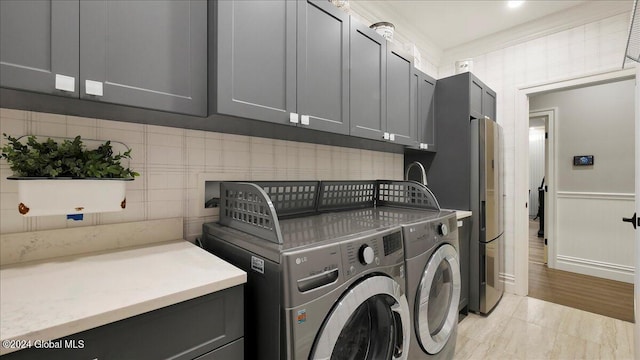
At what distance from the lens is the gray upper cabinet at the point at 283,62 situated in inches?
43.9

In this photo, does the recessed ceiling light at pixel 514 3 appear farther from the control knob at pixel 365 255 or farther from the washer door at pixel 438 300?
the control knob at pixel 365 255

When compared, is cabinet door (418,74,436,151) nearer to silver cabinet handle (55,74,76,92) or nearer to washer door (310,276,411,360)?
washer door (310,276,411,360)

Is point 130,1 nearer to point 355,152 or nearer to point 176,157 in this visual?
point 176,157

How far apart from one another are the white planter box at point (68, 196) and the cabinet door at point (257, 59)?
52 cm

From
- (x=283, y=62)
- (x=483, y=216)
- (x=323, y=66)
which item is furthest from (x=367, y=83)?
(x=483, y=216)

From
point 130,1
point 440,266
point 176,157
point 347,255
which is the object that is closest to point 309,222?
point 347,255

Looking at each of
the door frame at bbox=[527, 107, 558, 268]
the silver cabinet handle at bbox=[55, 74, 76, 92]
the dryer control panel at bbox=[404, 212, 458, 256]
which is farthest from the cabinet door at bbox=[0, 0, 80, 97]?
the door frame at bbox=[527, 107, 558, 268]

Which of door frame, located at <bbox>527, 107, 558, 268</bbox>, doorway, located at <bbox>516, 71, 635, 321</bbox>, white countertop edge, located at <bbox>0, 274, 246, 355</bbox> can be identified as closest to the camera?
white countertop edge, located at <bbox>0, 274, 246, 355</bbox>

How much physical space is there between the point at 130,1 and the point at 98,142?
A: 0.57 metres

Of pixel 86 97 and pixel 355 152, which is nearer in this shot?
pixel 86 97

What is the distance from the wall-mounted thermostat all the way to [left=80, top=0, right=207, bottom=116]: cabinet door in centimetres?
463

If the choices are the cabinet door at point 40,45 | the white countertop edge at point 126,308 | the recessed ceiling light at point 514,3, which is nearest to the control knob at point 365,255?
the white countertop edge at point 126,308

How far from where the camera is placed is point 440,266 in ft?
5.48

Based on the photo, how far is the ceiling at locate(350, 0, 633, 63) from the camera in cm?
252
